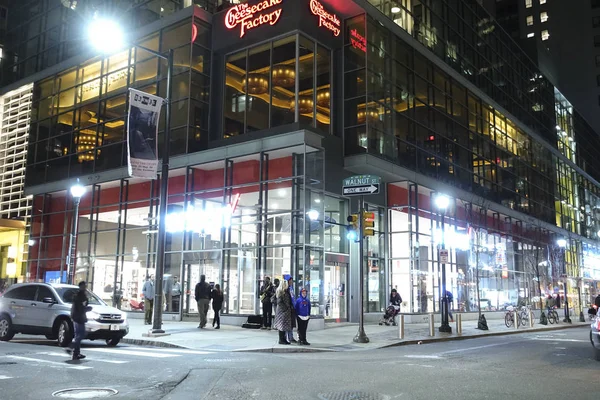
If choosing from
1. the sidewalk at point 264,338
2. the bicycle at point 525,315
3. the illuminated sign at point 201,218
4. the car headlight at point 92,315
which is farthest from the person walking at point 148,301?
the bicycle at point 525,315

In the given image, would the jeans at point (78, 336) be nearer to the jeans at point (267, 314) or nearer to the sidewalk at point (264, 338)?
the sidewalk at point (264, 338)

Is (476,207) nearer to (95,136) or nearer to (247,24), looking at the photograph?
(247,24)

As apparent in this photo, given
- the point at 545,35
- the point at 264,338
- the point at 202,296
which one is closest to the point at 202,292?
the point at 202,296

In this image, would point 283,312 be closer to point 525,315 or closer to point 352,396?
point 352,396

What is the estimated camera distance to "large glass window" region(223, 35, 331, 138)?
2452 centimetres

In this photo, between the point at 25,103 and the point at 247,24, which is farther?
the point at 25,103

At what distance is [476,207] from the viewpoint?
36.5 metres

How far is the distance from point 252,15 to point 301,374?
785 inches

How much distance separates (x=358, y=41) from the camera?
Result: 26.4 metres

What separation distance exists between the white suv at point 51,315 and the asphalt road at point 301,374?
75 cm

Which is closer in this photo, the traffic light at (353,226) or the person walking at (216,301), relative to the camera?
the traffic light at (353,226)

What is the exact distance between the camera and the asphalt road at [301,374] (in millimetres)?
8359

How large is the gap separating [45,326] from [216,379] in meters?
8.32

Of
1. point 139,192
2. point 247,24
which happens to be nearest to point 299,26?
point 247,24
